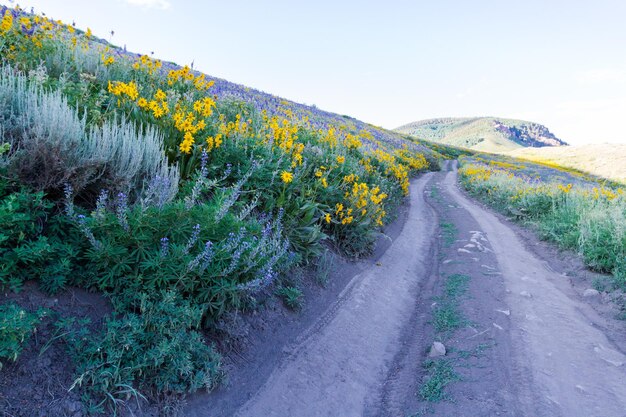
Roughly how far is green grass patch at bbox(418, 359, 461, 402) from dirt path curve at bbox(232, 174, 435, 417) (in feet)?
1.43

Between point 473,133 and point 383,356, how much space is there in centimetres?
21297

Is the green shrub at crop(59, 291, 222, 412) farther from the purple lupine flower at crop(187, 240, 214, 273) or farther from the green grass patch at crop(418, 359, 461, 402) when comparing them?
the green grass patch at crop(418, 359, 461, 402)

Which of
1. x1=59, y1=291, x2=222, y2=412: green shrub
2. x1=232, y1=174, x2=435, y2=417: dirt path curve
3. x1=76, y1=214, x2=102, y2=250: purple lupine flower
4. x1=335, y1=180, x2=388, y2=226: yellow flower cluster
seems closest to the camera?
x1=59, y1=291, x2=222, y2=412: green shrub

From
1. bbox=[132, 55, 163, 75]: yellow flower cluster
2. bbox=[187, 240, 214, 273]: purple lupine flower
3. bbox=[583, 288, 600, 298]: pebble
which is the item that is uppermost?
bbox=[132, 55, 163, 75]: yellow flower cluster

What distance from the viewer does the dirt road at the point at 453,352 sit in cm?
340

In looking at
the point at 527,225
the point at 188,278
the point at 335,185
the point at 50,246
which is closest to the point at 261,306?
the point at 188,278

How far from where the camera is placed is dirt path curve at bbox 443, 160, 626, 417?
11.1ft

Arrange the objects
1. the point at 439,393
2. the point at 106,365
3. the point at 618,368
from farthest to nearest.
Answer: the point at 618,368 < the point at 439,393 < the point at 106,365

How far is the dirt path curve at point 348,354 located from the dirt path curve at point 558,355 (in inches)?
52.7

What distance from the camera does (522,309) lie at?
17.3 ft

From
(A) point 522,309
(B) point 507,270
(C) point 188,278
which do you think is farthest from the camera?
(B) point 507,270

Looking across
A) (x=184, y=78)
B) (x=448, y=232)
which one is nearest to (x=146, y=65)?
(x=184, y=78)

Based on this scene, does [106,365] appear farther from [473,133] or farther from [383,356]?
[473,133]

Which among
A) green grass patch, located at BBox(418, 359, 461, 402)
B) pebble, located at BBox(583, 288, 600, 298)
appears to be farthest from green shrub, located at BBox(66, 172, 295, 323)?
pebble, located at BBox(583, 288, 600, 298)
